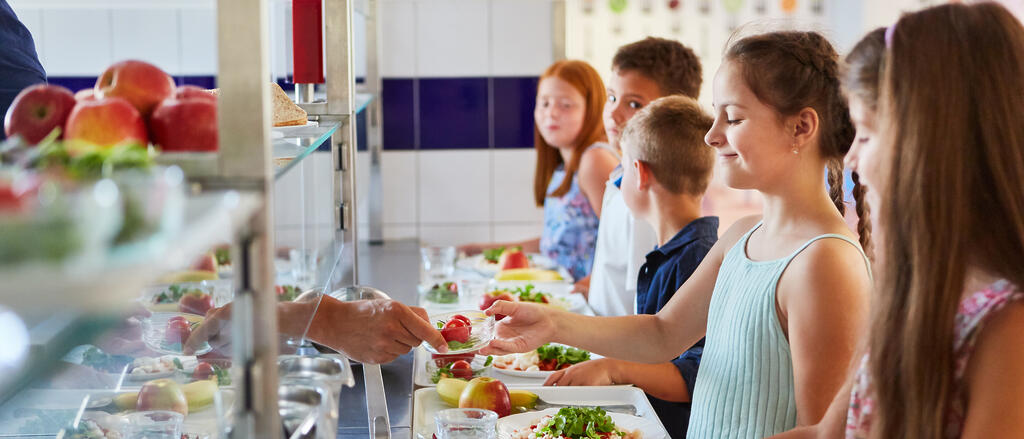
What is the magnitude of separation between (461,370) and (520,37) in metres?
2.50

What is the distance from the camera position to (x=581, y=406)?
62.4 inches

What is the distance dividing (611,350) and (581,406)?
0.11 metres

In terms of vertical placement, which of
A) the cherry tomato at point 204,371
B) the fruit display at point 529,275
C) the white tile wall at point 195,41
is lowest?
the fruit display at point 529,275

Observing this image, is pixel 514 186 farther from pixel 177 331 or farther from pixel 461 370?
pixel 177 331

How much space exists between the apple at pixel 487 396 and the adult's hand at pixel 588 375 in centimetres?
19

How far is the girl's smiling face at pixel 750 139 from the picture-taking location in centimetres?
135

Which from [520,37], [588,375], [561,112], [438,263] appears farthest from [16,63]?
[520,37]

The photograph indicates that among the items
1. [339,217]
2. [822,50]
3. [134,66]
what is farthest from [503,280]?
[134,66]

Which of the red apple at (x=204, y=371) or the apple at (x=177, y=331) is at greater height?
the apple at (x=177, y=331)

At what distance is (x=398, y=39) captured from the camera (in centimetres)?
393

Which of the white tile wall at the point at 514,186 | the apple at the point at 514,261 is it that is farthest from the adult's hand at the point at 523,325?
the white tile wall at the point at 514,186

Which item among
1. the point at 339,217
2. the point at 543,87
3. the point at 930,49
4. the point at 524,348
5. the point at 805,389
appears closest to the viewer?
the point at 930,49

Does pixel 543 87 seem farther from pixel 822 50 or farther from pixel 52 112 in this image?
pixel 52 112

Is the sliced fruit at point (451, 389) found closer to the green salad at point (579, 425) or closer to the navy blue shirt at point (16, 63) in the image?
the green salad at point (579, 425)
